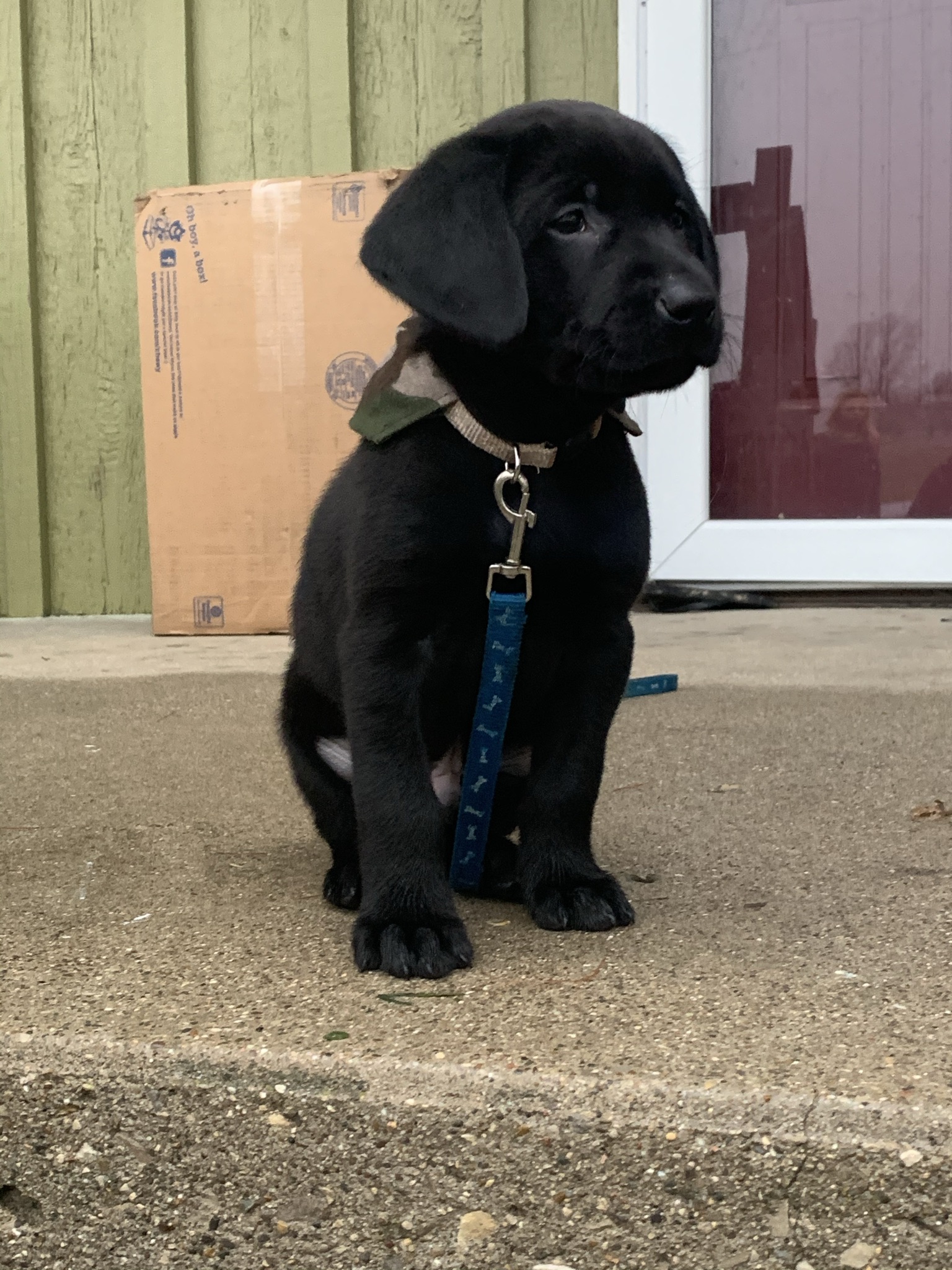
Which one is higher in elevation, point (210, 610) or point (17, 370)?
point (17, 370)

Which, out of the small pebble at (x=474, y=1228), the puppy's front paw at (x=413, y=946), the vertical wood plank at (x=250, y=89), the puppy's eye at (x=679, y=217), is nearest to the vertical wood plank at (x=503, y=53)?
the vertical wood plank at (x=250, y=89)

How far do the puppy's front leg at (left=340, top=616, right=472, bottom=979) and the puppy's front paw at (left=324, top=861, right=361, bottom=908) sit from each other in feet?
0.50

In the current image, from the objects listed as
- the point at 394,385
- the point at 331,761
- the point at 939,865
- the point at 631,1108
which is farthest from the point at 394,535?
the point at 939,865

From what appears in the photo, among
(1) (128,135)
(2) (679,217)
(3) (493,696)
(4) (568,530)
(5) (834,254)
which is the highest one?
(1) (128,135)

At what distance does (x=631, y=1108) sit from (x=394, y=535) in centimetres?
64

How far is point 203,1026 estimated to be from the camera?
124 cm

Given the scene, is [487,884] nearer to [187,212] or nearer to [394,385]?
[394,385]

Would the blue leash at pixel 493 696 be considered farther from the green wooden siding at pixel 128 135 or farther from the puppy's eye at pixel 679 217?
the green wooden siding at pixel 128 135

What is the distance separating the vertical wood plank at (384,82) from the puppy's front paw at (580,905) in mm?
3756

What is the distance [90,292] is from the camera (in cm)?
494

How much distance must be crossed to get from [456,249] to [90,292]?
391 centimetres

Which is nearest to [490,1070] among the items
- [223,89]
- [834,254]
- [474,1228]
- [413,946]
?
[474,1228]

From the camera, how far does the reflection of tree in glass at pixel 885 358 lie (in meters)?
4.55

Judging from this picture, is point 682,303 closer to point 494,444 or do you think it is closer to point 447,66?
point 494,444
